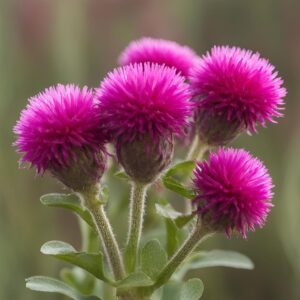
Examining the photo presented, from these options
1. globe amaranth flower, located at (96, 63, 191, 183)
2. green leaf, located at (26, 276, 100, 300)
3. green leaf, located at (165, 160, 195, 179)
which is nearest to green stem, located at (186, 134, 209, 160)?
green leaf, located at (165, 160, 195, 179)

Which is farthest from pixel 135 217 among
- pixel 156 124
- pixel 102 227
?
pixel 156 124

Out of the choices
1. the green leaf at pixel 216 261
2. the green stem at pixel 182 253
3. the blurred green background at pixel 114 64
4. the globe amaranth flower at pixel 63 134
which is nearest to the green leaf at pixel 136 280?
the green stem at pixel 182 253

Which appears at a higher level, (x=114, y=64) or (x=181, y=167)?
(x=114, y=64)

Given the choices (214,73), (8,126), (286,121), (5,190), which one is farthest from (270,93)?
(286,121)

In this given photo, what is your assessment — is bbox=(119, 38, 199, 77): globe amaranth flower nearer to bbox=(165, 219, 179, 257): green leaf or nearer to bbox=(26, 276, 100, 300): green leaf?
bbox=(165, 219, 179, 257): green leaf

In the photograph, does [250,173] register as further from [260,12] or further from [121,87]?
[260,12]

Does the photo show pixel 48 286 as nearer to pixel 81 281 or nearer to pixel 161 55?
pixel 81 281
